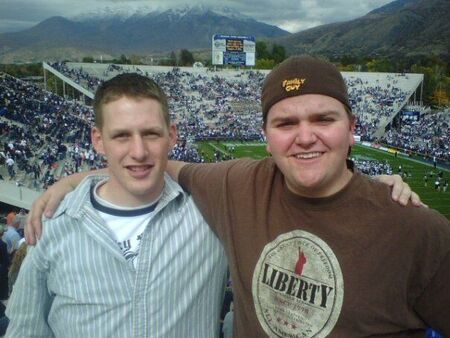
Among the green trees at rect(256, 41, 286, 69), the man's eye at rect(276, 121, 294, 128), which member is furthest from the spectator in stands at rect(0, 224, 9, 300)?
the green trees at rect(256, 41, 286, 69)

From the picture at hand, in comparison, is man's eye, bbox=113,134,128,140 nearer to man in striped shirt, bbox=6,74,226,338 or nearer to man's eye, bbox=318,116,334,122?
man in striped shirt, bbox=6,74,226,338

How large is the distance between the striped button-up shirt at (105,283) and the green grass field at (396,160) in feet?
70.8

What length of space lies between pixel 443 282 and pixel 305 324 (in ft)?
1.88

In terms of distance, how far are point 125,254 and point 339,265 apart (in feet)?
3.22

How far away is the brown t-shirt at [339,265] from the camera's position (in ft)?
5.94

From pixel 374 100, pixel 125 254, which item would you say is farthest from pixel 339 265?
pixel 374 100

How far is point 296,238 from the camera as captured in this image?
196 cm

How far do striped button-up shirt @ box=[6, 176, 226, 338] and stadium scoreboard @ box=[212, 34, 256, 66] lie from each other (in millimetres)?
54811

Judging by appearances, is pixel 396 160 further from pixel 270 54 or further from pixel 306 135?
pixel 270 54

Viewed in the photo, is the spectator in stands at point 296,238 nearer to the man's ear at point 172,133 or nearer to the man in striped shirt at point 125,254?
the man in striped shirt at point 125,254

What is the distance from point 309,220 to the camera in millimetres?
1963

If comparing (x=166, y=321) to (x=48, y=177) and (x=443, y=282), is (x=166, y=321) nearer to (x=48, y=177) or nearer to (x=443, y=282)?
(x=443, y=282)

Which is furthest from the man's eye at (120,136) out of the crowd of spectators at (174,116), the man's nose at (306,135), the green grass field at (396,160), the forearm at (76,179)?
the green grass field at (396,160)

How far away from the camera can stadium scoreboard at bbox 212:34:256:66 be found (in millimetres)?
55750
